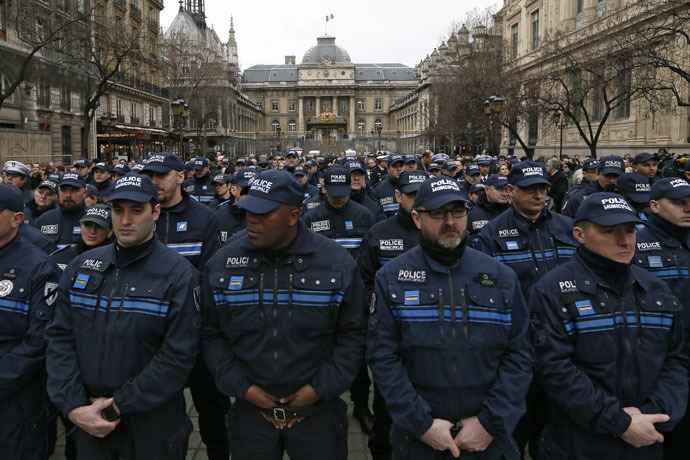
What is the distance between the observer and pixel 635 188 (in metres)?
5.93

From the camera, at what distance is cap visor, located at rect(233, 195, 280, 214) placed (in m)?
3.24

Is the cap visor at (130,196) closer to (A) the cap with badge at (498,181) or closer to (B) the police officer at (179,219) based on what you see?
(B) the police officer at (179,219)

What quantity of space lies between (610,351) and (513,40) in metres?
47.5

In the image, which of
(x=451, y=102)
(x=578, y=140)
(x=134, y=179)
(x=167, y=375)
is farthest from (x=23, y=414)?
(x=578, y=140)

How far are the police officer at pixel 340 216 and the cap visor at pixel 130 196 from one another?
302 centimetres

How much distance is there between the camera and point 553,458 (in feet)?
11.1

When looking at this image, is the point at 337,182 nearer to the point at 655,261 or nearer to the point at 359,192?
the point at 359,192

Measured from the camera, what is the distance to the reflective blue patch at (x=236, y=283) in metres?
3.34

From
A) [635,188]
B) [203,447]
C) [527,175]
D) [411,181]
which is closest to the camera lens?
[527,175]

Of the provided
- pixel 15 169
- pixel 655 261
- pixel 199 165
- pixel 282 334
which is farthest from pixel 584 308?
pixel 15 169

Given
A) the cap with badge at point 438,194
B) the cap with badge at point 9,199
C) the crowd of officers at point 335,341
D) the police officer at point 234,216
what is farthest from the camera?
the police officer at point 234,216

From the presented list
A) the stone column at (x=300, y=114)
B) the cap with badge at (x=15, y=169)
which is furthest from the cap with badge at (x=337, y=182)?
the stone column at (x=300, y=114)

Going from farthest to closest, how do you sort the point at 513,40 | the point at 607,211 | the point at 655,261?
the point at 513,40 → the point at 655,261 → the point at 607,211

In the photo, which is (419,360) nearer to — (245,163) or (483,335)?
(483,335)
